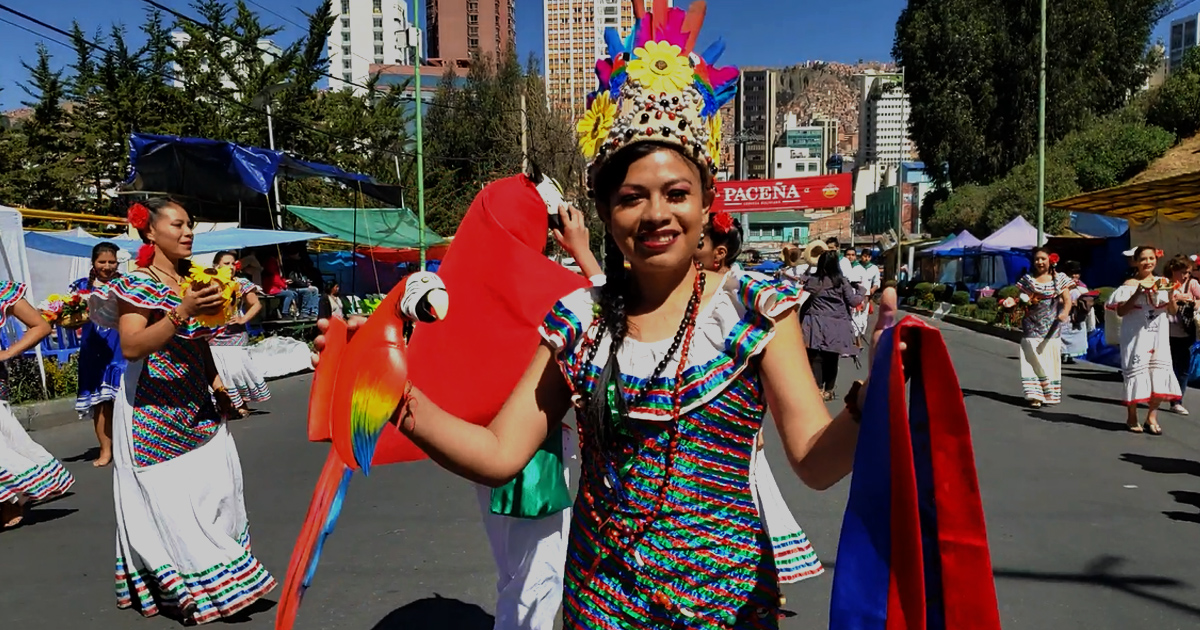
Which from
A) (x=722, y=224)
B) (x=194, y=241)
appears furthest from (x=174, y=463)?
(x=194, y=241)

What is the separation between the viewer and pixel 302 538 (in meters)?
2.22

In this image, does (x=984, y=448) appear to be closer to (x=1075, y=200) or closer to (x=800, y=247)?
(x=800, y=247)

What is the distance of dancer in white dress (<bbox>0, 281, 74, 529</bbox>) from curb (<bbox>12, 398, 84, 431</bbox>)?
13.3 ft

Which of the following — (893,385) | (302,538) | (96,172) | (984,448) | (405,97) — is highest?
(405,97)

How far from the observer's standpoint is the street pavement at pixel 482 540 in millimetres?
4129

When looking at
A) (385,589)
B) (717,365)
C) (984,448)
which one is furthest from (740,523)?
(984,448)

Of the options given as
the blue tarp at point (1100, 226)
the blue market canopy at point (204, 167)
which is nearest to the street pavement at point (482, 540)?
the blue market canopy at point (204, 167)

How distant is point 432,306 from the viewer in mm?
1722

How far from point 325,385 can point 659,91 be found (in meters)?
0.97

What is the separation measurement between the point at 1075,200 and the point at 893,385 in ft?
60.0

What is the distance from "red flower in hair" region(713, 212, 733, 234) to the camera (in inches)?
190

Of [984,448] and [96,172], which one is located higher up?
[96,172]

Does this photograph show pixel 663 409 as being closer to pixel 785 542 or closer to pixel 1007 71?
pixel 785 542

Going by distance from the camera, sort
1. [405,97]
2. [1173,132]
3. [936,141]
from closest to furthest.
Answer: [1173,132], [405,97], [936,141]
